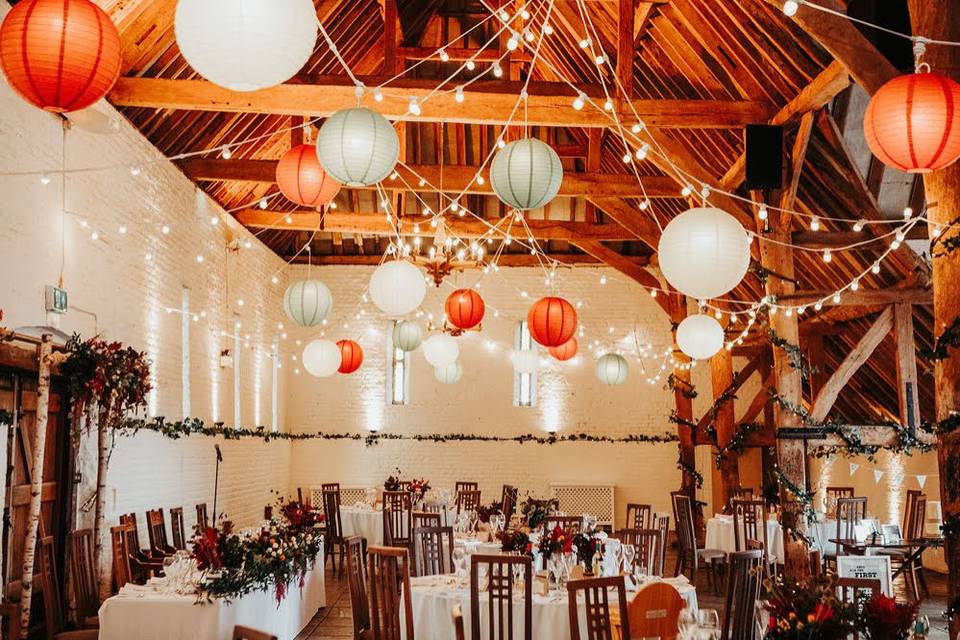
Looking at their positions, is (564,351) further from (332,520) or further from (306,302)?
(306,302)

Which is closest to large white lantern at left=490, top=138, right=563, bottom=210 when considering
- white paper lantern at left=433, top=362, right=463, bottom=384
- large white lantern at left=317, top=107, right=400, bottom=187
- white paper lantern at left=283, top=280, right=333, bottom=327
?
large white lantern at left=317, top=107, right=400, bottom=187

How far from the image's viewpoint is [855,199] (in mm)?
8734

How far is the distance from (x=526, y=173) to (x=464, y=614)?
2.61 metres

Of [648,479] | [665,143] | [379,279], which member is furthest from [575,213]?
[379,279]

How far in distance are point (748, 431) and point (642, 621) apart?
6.78m

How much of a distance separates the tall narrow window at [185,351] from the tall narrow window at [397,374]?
516 centimetres

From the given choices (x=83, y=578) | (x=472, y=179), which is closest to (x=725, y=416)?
(x=472, y=179)

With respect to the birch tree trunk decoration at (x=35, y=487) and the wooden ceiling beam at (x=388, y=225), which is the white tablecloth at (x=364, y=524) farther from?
the birch tree trunk decoration at (x=35, y=487)

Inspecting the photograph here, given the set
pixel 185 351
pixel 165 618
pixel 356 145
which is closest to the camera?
pixel 356 145

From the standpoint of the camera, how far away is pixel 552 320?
7797 millimetres

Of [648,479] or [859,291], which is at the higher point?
[859,291]

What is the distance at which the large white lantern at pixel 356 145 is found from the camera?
14.7 ft

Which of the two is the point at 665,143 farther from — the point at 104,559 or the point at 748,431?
the point at 104,559

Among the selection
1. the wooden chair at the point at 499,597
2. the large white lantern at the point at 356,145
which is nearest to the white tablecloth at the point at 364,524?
the wooden chair at the point at 499,597
